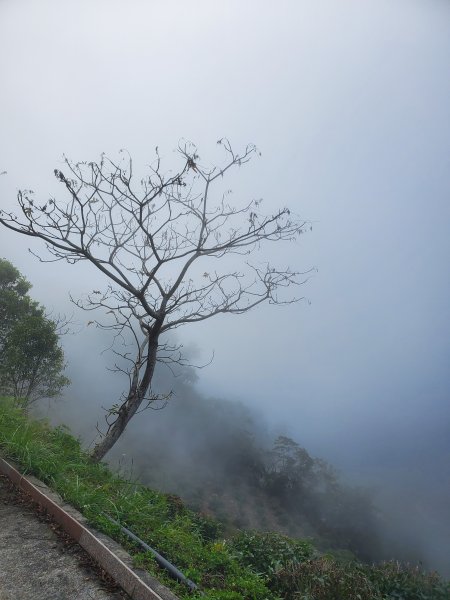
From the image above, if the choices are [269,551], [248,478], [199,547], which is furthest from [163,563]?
[248,478]

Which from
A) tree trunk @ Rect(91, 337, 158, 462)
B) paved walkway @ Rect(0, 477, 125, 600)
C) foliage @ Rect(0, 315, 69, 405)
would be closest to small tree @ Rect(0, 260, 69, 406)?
foliage @ Rect(0, 315, 69, 405)

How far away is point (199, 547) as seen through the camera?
3.86m

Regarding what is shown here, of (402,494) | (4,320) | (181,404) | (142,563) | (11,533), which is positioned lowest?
(11,533)

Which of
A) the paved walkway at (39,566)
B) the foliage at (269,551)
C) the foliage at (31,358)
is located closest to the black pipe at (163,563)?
the paved walkway at (39,566)

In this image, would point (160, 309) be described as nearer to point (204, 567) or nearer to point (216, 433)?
point (204, 567)

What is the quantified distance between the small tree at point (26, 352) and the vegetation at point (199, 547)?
27.0ft

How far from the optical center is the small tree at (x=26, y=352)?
1387cm

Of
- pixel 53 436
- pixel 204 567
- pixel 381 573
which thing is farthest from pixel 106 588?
pixel 381 573

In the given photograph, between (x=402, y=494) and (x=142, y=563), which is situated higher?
(x=402, y=494)

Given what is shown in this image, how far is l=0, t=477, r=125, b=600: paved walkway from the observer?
9.09 feet

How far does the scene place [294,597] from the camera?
390 centimetres

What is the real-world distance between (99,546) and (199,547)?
1.07 m

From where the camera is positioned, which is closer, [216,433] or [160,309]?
[160,309]

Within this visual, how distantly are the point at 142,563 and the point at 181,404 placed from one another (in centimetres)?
3647
